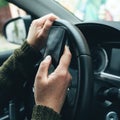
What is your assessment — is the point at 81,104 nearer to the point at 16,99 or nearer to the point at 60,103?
the point at 60,103

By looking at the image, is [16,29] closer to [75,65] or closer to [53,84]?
[75,65]

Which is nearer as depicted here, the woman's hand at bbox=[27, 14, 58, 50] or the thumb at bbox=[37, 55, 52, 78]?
the thumb at bbox=[37, 55, 52, 78]

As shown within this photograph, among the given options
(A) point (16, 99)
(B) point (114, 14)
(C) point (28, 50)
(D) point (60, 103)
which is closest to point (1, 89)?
(A) point (16, 99)

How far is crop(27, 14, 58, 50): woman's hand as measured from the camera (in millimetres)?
1391

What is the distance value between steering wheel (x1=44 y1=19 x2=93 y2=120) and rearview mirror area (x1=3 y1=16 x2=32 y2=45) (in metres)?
0.82

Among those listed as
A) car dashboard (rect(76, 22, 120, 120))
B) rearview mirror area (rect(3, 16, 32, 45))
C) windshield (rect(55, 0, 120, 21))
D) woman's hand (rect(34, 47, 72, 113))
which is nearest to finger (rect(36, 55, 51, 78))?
woman's hand (rect(34, 47, 72, 113))

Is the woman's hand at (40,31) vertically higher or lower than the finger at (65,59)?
lower

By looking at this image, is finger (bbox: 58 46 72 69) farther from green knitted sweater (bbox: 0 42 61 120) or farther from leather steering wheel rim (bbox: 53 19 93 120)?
green knitted sweater (bbox: 0 42 61 120)

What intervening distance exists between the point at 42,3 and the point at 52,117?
100 centimetres

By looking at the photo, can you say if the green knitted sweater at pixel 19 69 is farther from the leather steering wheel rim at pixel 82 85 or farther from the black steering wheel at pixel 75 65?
the leather steering wheel rim at pixel 82 85

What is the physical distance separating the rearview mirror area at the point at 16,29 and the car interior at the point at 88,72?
1.84ft

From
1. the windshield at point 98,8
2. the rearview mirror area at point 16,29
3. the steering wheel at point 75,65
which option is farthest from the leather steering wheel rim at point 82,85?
the windshield at point 98,8

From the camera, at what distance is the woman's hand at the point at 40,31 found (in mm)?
1391

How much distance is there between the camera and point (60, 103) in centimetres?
114
